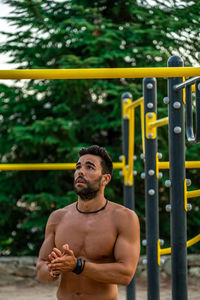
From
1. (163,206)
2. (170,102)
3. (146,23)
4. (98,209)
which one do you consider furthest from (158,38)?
(98,209)

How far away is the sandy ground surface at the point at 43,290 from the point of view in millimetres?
4936

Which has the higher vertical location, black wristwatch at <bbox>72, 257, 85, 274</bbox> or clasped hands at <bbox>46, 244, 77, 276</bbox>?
clasped hands at <bbox>46, 244, 77, 276</bbox>

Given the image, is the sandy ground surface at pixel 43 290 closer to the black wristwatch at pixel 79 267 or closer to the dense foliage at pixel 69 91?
the dense foliage at pixel 69 91

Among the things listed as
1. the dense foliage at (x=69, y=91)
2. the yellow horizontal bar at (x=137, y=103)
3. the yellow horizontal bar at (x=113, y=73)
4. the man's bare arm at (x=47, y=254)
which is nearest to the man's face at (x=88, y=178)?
the man's bare arm at (x=47, y=254)

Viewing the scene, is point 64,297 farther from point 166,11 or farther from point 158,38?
point 166,11

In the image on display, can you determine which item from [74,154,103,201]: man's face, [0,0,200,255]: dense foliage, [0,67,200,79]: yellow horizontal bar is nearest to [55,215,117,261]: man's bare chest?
[74,154,103,201]: man's face

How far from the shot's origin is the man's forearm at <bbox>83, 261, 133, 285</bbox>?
6.25 ft

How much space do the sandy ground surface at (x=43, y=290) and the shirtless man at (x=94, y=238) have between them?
2.93 metres

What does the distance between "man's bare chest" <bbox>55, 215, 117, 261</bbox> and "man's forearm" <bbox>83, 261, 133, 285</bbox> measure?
96 millimetres

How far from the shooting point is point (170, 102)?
2.45 metres

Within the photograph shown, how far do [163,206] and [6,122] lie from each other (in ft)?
8.00

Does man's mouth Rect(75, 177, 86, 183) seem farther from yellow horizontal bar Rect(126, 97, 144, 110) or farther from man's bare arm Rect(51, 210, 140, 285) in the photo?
yellow horizontal bar Rect(126, 97, 144, 110)

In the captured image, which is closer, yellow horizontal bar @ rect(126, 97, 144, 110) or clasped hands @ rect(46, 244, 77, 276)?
clasped hands @ rect(46, 244, 77, 276)

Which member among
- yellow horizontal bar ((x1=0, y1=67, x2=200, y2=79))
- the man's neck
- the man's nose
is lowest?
the man's neck
